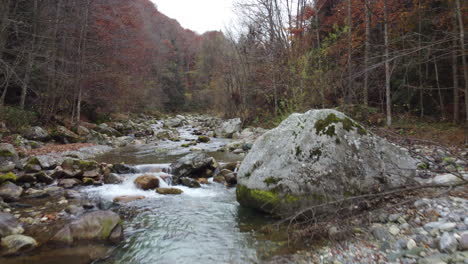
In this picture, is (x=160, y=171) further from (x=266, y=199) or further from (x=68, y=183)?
(x=266, y=199)

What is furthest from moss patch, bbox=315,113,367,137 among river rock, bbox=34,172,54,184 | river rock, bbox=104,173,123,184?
river rock, bbox=34,172,54,184

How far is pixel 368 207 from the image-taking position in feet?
11.7

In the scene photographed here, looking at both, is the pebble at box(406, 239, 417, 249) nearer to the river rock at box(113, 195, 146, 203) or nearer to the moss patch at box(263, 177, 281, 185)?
the moss patch at box(263, 177, 281, 185)

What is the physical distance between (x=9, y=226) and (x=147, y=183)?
9.14 ft

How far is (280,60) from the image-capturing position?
12.5m

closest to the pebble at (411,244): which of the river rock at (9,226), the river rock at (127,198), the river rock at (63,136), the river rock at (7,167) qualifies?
the river rock at (127,198)

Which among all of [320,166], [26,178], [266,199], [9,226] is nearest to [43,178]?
[26,178]

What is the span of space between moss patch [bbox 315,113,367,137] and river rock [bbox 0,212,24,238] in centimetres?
479

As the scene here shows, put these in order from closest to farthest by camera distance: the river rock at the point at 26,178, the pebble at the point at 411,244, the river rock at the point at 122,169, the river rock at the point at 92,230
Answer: the pebble at the point at 411,244
the river rock at the point at 92,230
the river rock at the point at 26,178
the river rock at the point at 122,169

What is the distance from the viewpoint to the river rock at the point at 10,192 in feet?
16.3

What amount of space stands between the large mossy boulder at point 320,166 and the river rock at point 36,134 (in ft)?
35.9

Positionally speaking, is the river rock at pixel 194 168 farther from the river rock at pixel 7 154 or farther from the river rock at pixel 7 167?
the river rock at pixel 7 154

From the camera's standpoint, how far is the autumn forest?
8.59 meters

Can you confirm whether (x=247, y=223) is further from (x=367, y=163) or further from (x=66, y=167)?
(x=66, y=167)
